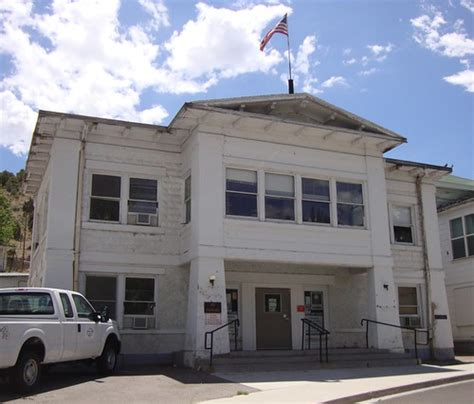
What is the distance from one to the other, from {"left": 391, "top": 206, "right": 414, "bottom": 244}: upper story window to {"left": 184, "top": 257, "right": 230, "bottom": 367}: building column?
7863mm

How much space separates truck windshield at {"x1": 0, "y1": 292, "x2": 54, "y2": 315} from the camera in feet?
33.9

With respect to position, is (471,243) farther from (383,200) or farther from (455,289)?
(383,200)

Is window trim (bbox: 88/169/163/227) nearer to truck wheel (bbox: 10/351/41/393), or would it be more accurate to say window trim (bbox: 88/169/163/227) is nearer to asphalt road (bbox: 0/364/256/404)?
asphalt road (bbox: 0/364/256/404)

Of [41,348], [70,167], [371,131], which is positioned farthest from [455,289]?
[41,348]

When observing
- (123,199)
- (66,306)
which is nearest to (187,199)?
(123,199)

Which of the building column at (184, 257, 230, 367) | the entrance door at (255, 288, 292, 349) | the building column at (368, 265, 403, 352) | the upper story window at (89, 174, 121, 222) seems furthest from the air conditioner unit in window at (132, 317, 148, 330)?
the building column at (368, 265, 403, 352)

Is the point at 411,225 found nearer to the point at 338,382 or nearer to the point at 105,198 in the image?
the point at 338,382

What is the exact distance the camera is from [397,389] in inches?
455

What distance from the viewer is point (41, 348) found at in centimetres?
1005

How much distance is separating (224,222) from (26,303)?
6574mm

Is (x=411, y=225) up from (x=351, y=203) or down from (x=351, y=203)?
down

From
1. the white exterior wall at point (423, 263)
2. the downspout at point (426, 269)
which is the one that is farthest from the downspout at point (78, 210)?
the downspout at point (426, 269)

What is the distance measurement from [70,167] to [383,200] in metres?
9.85

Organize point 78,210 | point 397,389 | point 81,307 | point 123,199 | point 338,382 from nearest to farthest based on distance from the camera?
point 397,389 → point 81,307 → point 338,382 → point 78,210 → point 123,199
